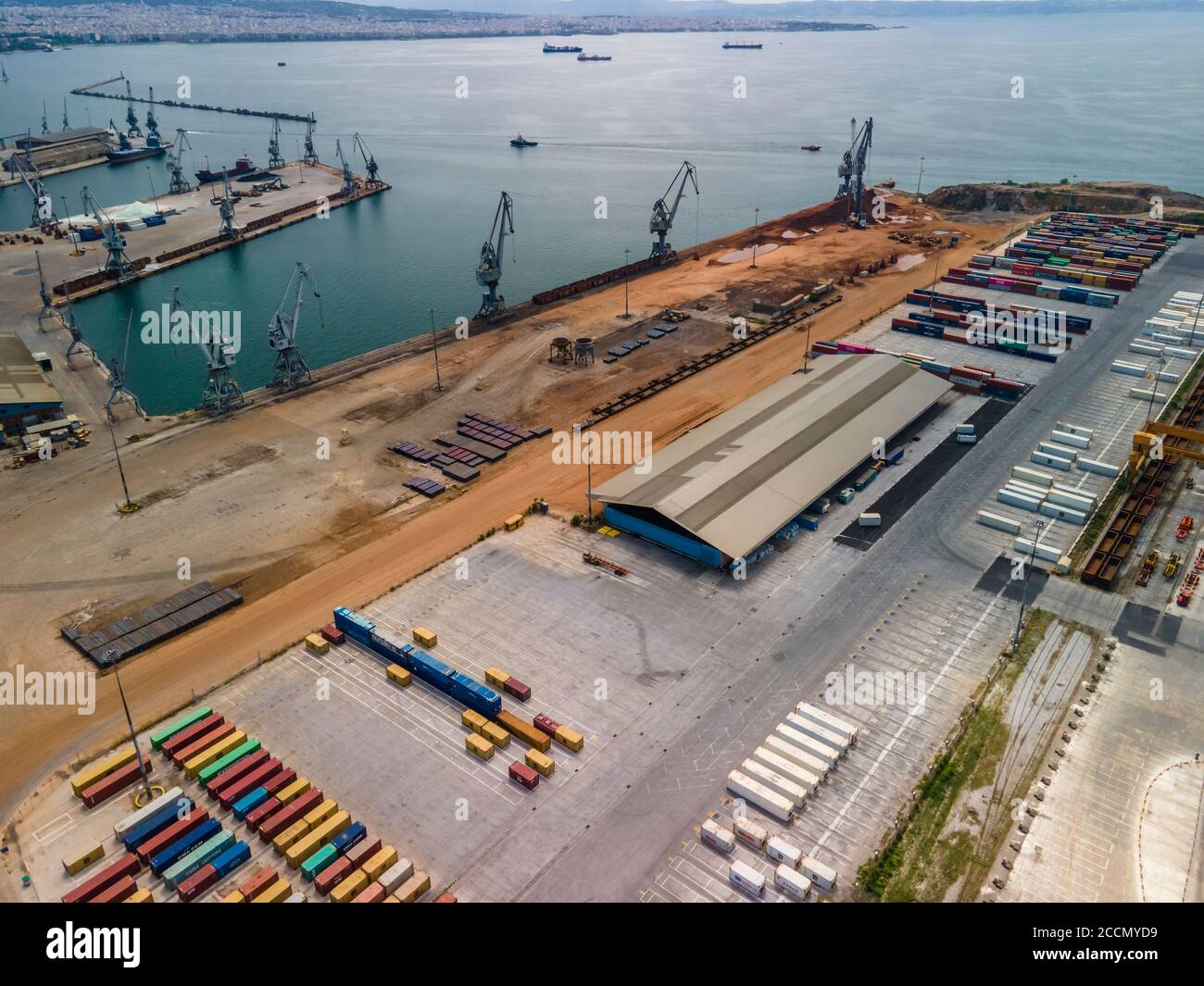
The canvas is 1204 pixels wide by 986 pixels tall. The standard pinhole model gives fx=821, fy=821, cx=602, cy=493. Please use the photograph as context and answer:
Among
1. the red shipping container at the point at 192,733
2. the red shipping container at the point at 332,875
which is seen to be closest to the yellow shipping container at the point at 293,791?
the red shipping container at the point at 332,875

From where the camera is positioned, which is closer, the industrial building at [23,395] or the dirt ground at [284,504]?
the dirt ground at [284,504]

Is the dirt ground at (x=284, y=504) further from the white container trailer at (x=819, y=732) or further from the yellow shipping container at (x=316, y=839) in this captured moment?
the white container trailer at (x=819, y=732)

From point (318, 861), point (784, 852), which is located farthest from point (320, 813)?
point (784, 852)

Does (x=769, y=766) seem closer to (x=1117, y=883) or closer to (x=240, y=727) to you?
(x=1117, y=883)

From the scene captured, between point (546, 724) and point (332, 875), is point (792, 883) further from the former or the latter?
point (332, 875)

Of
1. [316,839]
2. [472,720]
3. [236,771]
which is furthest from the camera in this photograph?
[472,720]

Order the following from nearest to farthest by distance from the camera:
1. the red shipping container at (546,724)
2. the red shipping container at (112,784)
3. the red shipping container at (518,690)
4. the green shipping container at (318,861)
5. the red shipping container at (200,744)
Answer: the green shipping container at (318,861), the red shipping container at (112,784), the red shipping container at (200,744), the red shipping container at (546,724), the red shipping container at (518,690)
